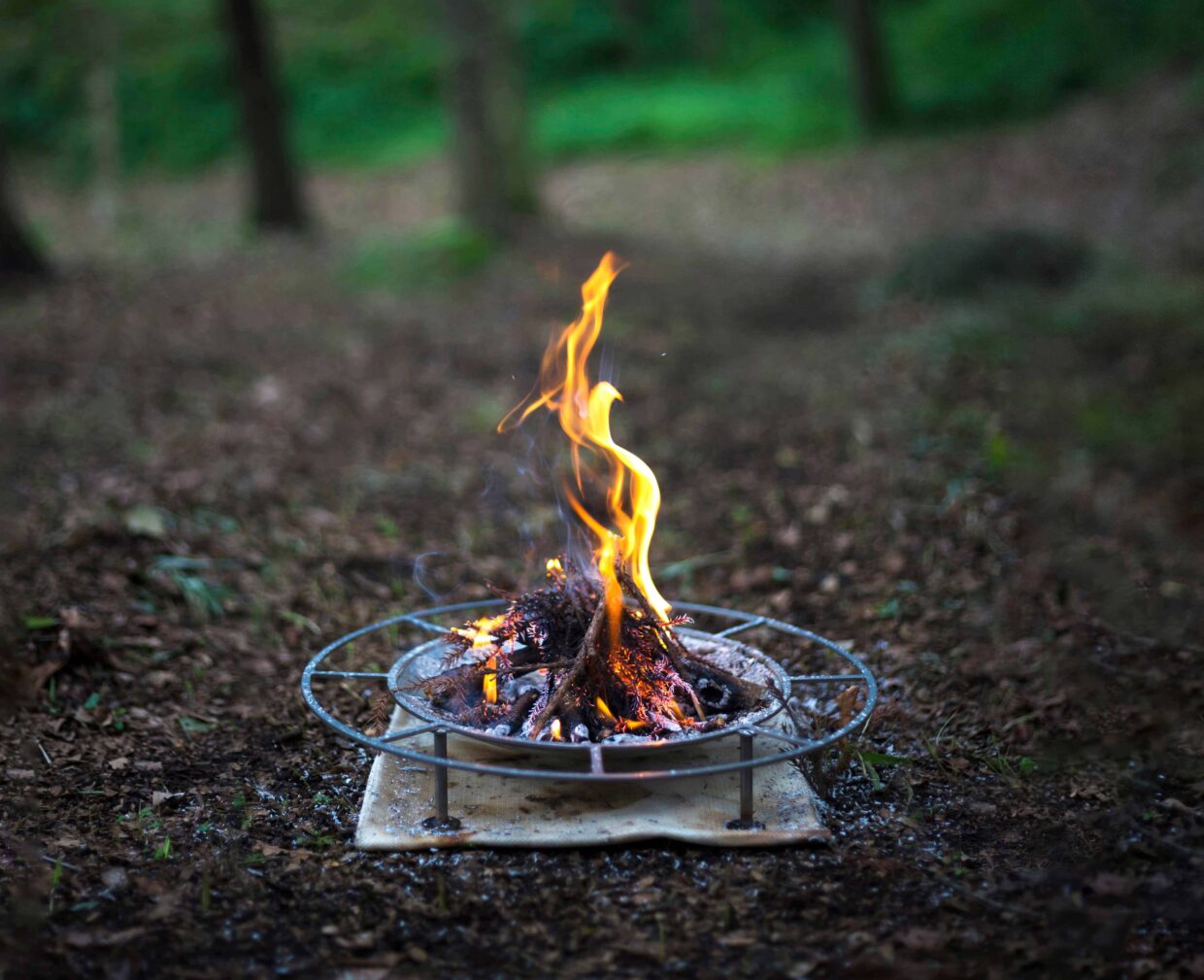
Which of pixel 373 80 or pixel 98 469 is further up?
pixel 373 80

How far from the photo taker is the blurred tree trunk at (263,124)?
1403 cm

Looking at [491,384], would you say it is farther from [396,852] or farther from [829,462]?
[396,852]

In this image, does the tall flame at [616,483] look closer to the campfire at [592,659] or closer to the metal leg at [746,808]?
the campfire at [592,659]

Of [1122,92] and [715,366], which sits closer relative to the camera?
[715,366]

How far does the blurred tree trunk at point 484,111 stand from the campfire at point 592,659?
9151mm

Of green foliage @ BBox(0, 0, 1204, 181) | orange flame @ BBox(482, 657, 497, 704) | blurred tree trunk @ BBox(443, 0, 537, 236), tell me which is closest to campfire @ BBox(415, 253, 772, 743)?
orange flame @ BBox(482, 657, 497, 704)

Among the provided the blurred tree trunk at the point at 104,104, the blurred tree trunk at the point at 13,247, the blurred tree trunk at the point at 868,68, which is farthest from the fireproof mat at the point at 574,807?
the blurred tree trunk at the point at 868,68

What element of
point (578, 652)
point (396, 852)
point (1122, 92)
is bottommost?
point (396, 852)

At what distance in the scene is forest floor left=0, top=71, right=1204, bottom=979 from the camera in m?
3.18

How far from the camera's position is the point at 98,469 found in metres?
6.56

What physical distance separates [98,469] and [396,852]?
4014 mm

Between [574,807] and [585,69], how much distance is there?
25787 mm

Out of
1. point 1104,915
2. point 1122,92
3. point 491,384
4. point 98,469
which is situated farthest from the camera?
point 1122,92

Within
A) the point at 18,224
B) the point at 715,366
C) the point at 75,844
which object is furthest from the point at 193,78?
the point at 75,844
